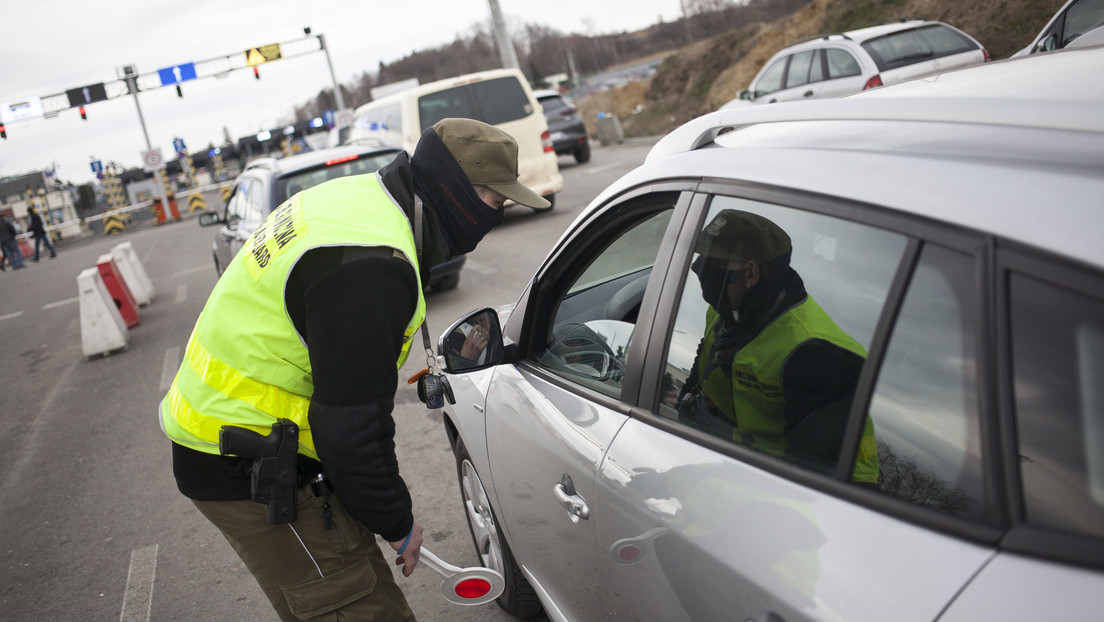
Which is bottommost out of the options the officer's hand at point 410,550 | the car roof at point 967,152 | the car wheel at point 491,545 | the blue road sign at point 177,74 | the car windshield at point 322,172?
the car wheel at point 491,545

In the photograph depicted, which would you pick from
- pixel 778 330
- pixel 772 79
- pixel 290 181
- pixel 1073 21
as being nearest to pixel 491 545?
pixel 778 330

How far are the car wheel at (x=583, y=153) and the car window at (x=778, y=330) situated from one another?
705 inches

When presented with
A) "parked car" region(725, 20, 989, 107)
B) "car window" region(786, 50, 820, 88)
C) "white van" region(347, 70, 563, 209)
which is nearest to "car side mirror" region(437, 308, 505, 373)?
"parked car" region(725, 20, 989, 107)

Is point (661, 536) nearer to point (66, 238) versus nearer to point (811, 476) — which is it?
point (811, 476)

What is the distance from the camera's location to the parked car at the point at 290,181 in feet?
25.4

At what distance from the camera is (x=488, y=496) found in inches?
114

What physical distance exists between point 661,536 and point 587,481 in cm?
34

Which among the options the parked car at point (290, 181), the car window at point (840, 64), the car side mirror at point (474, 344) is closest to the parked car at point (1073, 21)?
the car window at point (840, 64)

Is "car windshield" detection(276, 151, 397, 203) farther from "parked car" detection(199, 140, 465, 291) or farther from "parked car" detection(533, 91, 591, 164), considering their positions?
"parked car" detection(533, 91, 591, 164)

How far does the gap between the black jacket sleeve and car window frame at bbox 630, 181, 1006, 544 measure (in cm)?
60

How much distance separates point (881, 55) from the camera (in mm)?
10977

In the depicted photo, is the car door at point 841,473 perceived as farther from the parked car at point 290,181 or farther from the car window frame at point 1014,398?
the parked car at point 290,181

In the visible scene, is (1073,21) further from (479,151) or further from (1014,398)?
(1014,398)

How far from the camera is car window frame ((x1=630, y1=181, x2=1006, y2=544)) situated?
1124 millimetres
